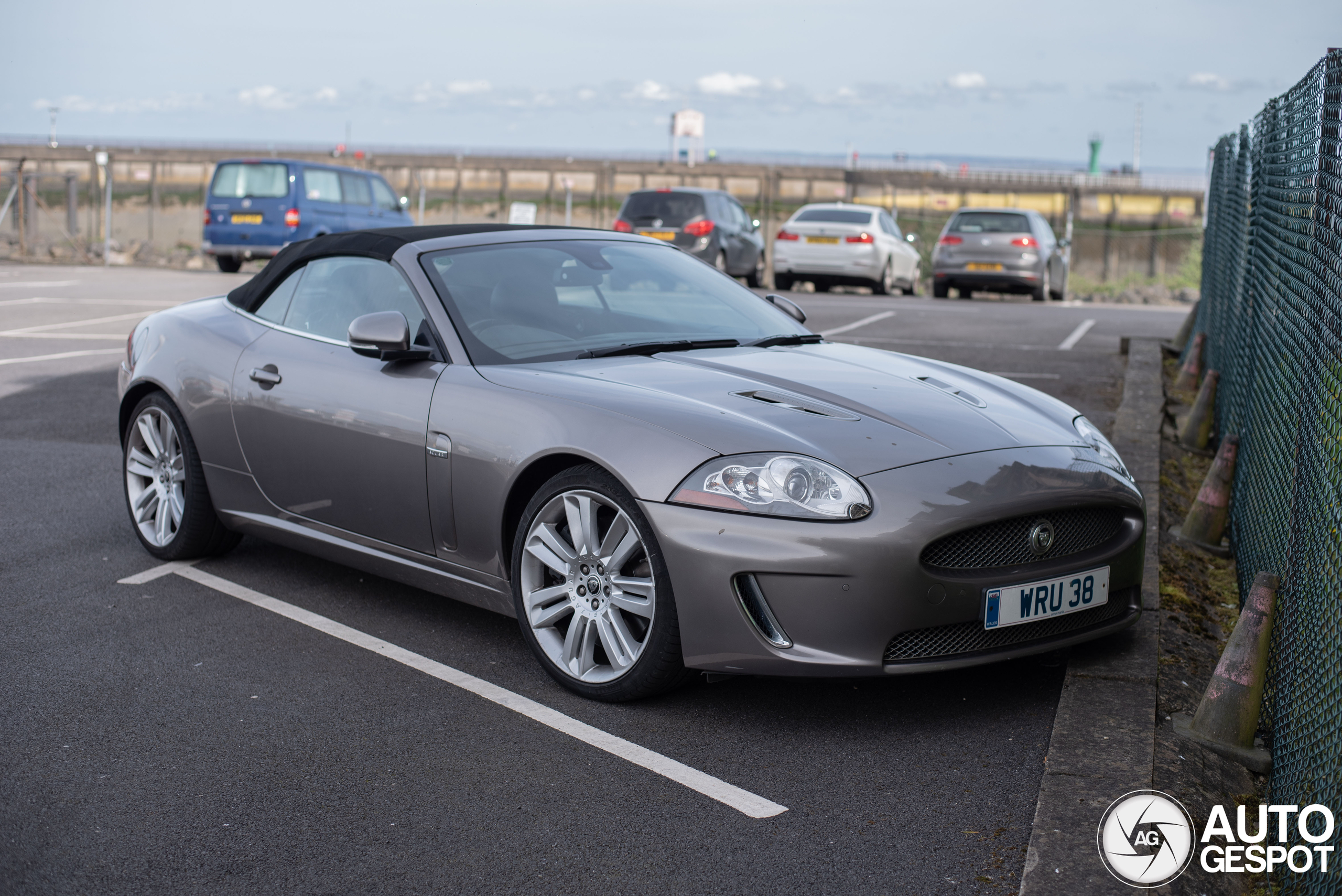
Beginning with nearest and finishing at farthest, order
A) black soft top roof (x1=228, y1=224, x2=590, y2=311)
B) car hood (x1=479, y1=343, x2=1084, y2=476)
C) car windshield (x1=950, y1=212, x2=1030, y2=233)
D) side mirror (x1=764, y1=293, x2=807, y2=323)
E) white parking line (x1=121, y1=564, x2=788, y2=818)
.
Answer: white parking line (x1=121, y1=564, x2=788, y2=818)
car hood (x1=479, y1=343, x2=1084, y2=476)
black soft top roof (x1=228, y1=224, x2=590, y2=311)
side mirror (x1=764, y1=293, x2=807, y2=323)
car windshield (x1=950, y1=212, x2=1030, y2=233)

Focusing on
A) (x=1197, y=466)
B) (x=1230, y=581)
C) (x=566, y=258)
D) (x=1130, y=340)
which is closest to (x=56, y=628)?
(x=566, y=258)

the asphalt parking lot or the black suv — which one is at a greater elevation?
the black suv

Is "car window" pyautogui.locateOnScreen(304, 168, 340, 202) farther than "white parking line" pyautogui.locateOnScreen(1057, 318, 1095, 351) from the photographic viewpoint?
Yes

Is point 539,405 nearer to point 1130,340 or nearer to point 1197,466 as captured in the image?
point 1197,466

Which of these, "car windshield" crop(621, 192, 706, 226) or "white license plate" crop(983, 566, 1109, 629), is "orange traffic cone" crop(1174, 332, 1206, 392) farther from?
"car windshield" crop(621, 192, 706, 226)

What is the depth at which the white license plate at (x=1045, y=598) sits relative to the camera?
350 centimetres

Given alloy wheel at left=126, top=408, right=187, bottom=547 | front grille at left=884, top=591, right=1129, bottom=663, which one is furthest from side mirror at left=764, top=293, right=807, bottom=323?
alloy wheel at left=126, top=408, right=187, bottom=547

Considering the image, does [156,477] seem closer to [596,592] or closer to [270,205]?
[596,592]

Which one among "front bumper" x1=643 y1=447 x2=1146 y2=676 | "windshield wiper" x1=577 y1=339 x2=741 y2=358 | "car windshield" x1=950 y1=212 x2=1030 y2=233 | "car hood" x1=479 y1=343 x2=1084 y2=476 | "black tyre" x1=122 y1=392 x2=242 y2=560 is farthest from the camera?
"car windshield" x1=950 y1=212 x2=1030 y2=233

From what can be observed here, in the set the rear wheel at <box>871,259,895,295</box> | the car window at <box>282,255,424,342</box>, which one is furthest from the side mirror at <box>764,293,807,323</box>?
the rear wheel at <box>871,259,895,295</box>

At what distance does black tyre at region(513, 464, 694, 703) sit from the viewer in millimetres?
3600

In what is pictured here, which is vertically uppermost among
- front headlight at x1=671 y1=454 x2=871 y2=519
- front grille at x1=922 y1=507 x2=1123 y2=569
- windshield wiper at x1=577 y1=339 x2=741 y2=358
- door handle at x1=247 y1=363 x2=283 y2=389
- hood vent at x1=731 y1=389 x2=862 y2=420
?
windshield wiper at x1=577 y1=339 x2=741 y2=358

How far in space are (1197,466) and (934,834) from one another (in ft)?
18.1

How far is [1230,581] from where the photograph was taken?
5312 mm
